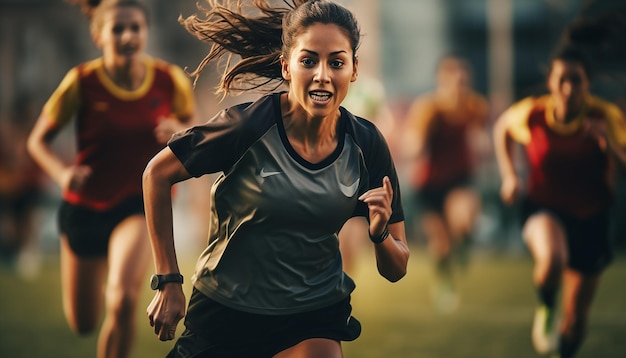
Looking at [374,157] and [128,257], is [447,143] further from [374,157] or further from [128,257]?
[374,157]

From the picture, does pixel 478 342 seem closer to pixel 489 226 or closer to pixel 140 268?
pixel 140 268

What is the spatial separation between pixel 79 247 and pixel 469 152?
22.3ft

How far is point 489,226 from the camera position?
722 inches

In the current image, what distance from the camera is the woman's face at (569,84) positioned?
21.9ft

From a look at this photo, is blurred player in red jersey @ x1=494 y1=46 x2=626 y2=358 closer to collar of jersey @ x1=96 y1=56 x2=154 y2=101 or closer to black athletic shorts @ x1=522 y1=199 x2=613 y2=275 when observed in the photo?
black athletic shorts @ x1=522 y1=199 x2=613 y2=275

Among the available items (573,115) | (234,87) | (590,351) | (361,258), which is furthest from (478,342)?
(361,258)

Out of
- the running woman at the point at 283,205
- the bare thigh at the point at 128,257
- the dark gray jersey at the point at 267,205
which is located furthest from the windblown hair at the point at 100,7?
the dark gray jersey at the point at 267,205

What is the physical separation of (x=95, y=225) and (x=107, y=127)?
0.57 meters

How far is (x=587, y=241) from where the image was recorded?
274 inches

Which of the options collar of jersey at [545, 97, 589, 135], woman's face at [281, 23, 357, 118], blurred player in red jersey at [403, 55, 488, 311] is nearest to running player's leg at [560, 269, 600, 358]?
collar of jersey at [545, 97, 589, 135]

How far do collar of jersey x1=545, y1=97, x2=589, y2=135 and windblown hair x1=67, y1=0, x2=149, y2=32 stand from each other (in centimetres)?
263

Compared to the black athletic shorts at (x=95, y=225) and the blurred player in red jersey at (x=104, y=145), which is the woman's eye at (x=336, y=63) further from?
the black athletic shorts at (x=95, y=225)

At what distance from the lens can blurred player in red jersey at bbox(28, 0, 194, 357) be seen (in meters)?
6.25

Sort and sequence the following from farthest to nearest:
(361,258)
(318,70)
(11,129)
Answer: (11,129), (361,258), (318,70)
